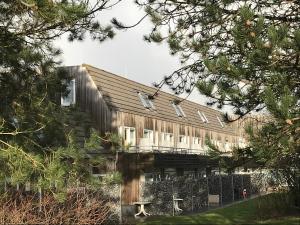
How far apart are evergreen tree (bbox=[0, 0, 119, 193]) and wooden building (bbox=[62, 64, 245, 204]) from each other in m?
11.0

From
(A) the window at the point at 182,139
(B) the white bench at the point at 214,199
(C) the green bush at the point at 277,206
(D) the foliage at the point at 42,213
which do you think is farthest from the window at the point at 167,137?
(D) the foliage at the point at 42,213

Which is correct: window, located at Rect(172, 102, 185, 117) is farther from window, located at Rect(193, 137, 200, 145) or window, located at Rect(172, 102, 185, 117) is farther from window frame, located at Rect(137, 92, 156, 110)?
window frame, located at Rect(137, 92, 156, 110)

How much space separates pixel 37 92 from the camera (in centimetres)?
1297

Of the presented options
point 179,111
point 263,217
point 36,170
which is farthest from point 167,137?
point 36,170

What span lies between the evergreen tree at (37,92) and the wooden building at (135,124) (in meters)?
11.0

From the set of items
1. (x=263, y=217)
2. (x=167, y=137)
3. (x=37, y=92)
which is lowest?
(x=263, y=217)

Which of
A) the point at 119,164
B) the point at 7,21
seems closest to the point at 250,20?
the point at 7,21

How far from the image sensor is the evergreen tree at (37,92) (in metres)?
9.35

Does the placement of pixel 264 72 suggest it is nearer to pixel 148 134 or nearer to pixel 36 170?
pixel 36 170

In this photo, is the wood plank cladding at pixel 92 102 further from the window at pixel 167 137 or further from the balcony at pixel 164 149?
the window at pixel 167 137

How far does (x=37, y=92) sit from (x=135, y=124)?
18802mm

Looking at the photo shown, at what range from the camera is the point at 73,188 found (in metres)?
12.2

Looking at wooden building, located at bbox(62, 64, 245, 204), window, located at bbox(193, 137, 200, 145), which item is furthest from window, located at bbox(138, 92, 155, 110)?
window, located at bbox(193, 137, 200, 145)

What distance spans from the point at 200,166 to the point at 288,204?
19.1 metres
